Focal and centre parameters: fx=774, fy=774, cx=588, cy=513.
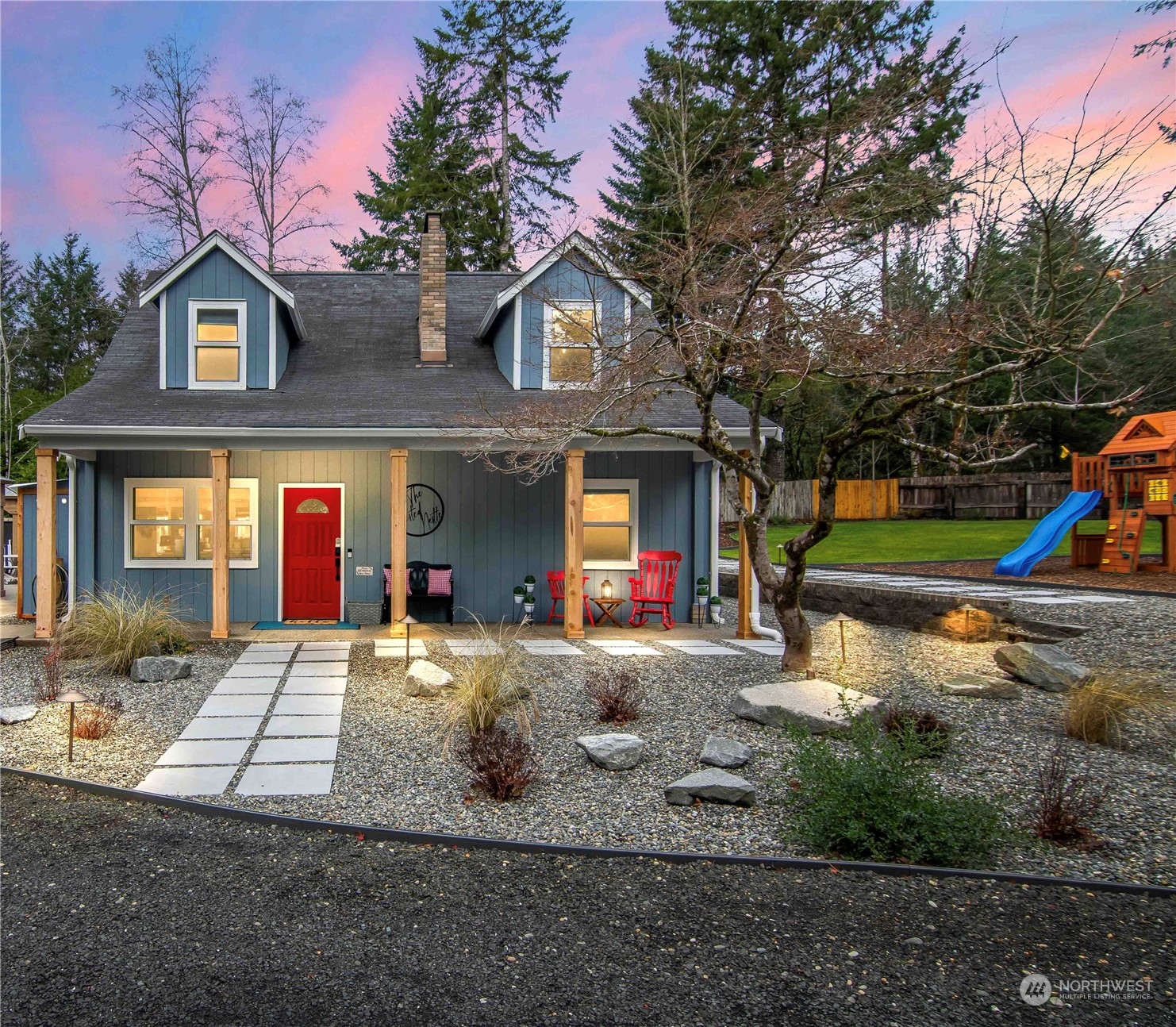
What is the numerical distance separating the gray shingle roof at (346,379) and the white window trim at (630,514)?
1.36m

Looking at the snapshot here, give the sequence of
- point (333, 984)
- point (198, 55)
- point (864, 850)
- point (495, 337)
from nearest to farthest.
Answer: point (333, 984)
point (864, 850)
point (495, 337)
point (198, 55)

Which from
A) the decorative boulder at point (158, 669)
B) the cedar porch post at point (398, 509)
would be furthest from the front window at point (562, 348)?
the decorative boulder at point (158, 669)

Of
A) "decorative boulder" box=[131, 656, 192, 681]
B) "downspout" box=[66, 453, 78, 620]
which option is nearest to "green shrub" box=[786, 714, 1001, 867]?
"decorative boulder" box=[131, 656, 192, 681]

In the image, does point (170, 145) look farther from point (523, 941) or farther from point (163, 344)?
point (523, 941)

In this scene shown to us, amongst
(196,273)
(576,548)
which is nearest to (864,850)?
(576,548)

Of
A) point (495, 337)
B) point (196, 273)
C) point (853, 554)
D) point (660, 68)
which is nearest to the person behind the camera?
point (660, 68)

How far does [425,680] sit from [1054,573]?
31.6 ft

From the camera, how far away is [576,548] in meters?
9.48

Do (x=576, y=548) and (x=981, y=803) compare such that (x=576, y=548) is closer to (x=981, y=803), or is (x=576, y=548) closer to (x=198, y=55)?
(x=981, y=803)

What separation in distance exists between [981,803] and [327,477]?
9.24m

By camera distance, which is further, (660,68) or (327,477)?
(327,477)

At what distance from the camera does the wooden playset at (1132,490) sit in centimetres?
1058

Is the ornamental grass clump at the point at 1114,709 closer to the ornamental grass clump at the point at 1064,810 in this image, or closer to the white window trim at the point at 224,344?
the ornamental grass clump at the point at 1064,810

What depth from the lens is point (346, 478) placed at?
35.9 ft
